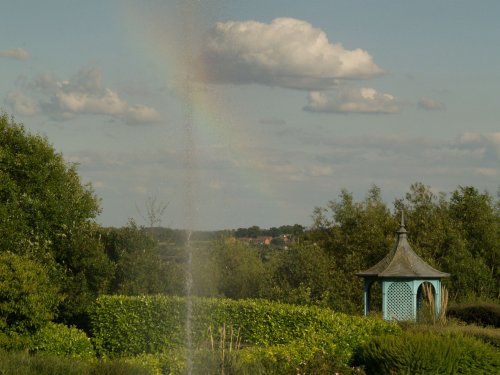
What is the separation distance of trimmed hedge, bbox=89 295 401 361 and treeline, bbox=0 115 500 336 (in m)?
1.41

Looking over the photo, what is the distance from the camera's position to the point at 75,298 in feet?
88.4

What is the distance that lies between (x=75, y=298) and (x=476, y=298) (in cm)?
1487

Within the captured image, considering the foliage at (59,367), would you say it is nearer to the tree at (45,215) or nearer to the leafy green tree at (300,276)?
the tree at (45,215)

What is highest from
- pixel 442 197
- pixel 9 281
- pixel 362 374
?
pixel 442 197

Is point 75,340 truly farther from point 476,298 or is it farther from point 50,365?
point 476,298

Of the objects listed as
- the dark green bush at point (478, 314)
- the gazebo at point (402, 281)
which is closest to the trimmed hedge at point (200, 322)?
the gazebo at point (402, 281)

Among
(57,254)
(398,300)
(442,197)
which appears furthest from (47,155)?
(442,197)

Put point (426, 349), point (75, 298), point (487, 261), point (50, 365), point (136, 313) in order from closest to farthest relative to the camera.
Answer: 1. point (50, 365)
2. point (426, 349)
3. point (136, 313)
4. point (75, 298)
5. point (487, 261)

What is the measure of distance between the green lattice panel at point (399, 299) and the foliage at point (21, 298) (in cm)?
948

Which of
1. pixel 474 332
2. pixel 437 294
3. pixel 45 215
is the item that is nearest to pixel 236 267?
pixel 45 215

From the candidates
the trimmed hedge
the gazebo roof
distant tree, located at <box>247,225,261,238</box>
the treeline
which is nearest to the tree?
the treeline

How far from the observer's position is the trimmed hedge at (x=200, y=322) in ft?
64.6

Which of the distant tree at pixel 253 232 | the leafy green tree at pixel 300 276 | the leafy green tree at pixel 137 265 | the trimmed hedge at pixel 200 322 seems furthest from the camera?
the distant tree at pixel 253 232

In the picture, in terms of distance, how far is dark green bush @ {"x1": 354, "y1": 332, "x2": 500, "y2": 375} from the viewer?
51.3 ft
